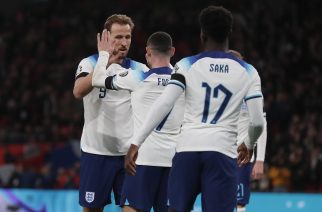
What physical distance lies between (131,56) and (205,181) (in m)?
13.3

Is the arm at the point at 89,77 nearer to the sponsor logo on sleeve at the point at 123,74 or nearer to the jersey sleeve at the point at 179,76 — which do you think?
the sponsor logo on sleeve at the point at 123,74

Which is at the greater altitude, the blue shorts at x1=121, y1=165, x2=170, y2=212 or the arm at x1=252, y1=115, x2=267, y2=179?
the arm at x1=252, y1=115, x2=267, y2=179

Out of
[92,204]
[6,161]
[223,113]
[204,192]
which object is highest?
[223,113]

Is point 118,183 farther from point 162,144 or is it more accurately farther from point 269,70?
point 269,70

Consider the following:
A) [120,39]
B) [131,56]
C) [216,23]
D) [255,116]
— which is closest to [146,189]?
[120,39]

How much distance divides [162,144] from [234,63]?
154 centimetres

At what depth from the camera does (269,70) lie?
1753cm

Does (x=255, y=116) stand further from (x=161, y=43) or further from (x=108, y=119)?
(x=108, y=119)

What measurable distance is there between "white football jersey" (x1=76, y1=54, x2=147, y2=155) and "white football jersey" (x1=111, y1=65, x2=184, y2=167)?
44 cm

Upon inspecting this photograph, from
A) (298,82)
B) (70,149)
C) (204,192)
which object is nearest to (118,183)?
(204,192)

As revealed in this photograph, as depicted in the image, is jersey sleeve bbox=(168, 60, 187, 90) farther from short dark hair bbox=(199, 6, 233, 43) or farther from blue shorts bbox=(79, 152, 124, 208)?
blue shorts bbox=(79, 152, 124, 208)

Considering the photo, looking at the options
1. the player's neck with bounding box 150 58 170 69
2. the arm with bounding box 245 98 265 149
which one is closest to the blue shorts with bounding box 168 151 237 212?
the arm with bounding box 245 98 265 149

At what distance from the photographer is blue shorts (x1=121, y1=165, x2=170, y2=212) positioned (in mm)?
7062

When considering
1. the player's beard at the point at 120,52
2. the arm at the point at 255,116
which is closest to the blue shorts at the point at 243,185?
the player's beard at the point at 120,52
